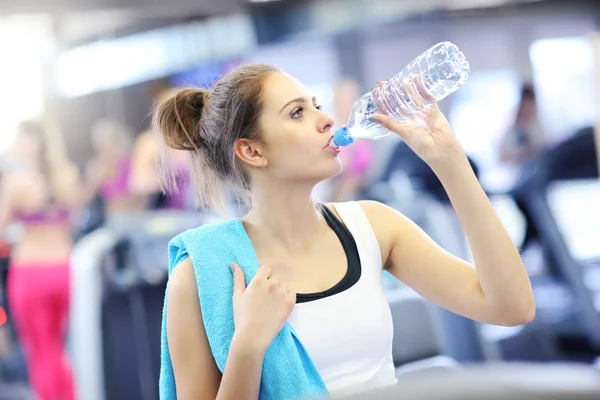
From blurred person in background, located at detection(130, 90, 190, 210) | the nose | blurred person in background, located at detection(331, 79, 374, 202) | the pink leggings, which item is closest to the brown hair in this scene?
the nose

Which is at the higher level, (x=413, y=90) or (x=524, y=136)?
(x=413, y=90)

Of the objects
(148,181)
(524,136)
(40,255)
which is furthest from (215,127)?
(524,136)

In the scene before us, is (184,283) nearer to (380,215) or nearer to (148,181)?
(380,215)

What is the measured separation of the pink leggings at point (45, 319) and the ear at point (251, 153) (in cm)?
229

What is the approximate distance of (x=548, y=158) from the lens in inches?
171

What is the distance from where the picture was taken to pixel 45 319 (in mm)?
3467

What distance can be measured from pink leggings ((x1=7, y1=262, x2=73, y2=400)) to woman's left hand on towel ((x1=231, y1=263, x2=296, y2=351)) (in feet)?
7.82

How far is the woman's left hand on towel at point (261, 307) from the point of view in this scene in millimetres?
1233

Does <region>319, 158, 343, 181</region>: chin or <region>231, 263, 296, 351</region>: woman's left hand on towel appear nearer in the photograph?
<region>231, 263, 296, 351</region>: woman's left hand on towel

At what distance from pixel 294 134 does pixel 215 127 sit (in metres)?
0.19

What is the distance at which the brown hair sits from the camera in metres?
1.43

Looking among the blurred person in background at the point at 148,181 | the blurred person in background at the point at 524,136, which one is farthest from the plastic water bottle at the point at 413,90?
the blurred person in background at the point at 524,136

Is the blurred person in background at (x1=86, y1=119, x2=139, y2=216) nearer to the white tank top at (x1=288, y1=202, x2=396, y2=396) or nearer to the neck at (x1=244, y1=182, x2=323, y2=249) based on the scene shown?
the neck at (x1=244, y1=182, x2=323, y2=249)

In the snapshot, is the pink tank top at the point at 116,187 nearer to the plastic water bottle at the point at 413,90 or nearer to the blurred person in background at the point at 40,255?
the blurred person in background at the point at 40,255
